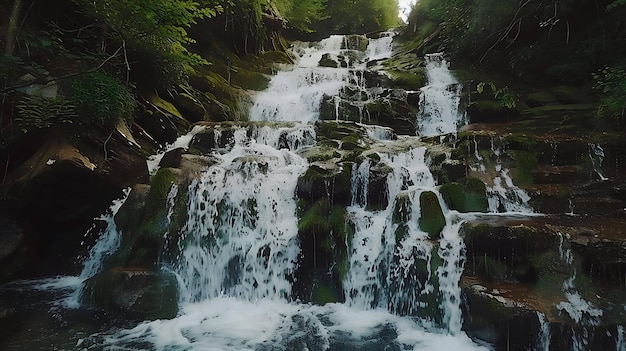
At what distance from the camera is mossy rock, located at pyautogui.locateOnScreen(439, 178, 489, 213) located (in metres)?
6.91

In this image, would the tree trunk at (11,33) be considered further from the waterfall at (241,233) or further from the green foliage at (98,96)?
the waterfall at (241,233)

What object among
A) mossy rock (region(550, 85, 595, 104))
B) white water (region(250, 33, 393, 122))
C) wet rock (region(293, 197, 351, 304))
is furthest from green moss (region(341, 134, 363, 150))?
mossy rock (region(550, 85, 595, 104))

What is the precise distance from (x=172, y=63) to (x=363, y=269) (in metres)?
6.89

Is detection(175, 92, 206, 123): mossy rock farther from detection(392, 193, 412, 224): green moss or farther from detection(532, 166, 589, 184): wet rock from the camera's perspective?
detection(532, 166, 589, 184): wet rock

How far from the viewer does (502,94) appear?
11461 mm

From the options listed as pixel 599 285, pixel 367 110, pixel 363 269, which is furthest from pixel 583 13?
pixel 363 269

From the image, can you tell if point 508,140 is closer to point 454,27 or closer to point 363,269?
point 363,269

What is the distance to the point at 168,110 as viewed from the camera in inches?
399

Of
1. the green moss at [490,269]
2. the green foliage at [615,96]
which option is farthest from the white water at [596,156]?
the green moss at [490,269]

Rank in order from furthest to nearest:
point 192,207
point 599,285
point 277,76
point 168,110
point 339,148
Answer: point 277,76, point 168,110, point 339,148, point 192,207, point 599,285

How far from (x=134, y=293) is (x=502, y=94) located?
36.0 feet

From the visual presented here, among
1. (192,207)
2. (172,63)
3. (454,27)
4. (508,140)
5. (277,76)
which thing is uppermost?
(454,27)

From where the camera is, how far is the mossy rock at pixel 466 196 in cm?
691

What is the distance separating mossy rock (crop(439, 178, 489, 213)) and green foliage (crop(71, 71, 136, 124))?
20.9ft
